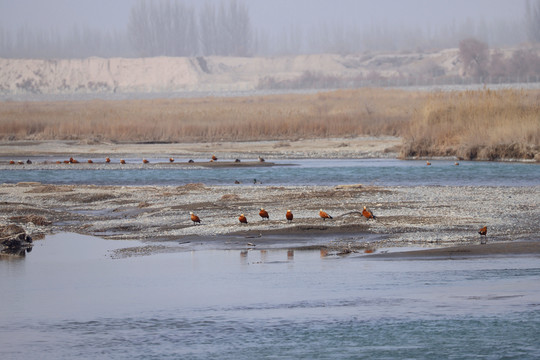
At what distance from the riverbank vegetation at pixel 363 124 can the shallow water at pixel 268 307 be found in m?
22.3

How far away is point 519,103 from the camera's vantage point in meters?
37.7

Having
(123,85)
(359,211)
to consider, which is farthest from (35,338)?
(123,85)

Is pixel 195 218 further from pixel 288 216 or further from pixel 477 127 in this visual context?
pixel 477 127

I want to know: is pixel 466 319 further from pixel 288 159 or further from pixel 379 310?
pixel 288 159

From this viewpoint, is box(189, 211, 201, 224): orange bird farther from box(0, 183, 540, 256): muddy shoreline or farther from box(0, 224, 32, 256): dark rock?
box(0, 224, 32, 256): dark rock

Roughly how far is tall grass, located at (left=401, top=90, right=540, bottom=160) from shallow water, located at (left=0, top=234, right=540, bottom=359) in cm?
2169

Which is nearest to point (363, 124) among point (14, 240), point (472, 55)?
point (14, 240)

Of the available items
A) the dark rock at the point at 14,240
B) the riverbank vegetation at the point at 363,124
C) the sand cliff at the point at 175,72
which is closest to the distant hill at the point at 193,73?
the sand cliff at the point at 175,72

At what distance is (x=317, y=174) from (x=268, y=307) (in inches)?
799

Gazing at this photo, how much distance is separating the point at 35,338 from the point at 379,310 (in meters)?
4.13

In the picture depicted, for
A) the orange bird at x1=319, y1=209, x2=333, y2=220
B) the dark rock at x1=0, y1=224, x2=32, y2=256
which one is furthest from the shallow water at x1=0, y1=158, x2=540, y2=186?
the dark rock at x1=0, y1=224, x2=32, y2=256

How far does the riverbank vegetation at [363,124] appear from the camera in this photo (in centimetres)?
3641

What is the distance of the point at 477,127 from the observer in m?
37.2

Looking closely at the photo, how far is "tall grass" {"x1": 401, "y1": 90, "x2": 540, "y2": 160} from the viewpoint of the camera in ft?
117
